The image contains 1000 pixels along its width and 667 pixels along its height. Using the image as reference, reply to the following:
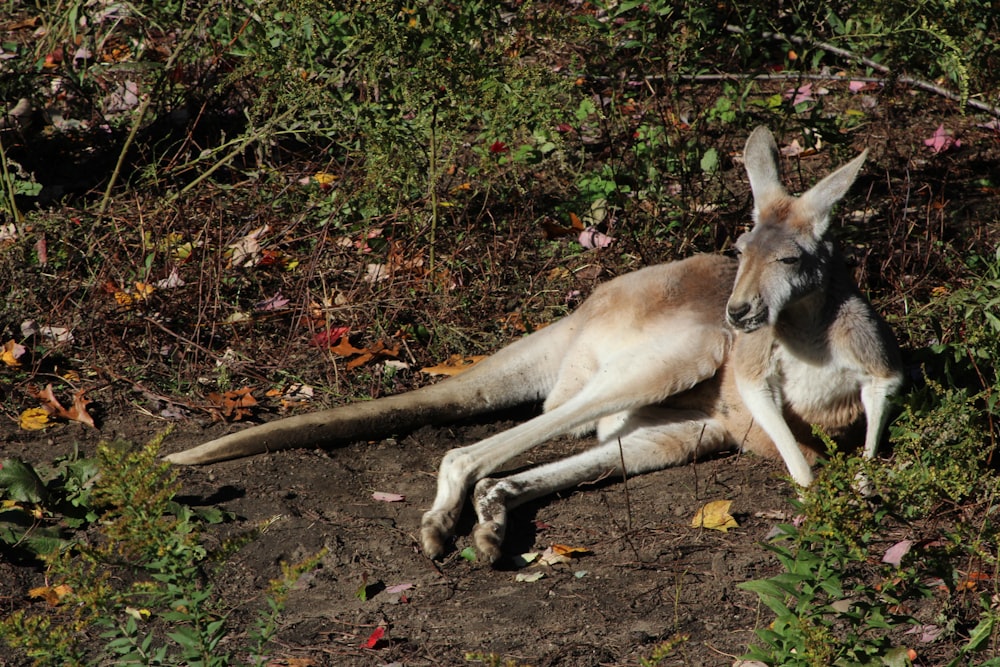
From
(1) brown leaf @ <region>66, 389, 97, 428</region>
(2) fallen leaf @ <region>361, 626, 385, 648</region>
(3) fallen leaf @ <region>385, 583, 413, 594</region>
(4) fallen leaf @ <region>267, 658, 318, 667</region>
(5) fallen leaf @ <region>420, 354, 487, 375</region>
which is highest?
(4) fallen leaf @ <region>267, 658, 318, 667</region>

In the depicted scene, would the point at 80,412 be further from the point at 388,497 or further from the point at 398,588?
the point at 398,588

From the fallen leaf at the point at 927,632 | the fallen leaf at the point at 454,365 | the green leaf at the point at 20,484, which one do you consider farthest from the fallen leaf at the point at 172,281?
the fallen leaf at the point at 927,632

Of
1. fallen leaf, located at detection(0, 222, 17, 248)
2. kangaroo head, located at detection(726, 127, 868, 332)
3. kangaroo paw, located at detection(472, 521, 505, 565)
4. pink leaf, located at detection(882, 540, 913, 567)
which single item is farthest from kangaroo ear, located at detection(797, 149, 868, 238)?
fallen leaf, located at detection(0, 222, 17, 248)

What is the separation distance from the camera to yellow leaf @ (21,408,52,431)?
425 cm

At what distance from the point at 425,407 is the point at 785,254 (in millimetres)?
1560

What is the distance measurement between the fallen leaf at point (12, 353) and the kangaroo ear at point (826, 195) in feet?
11.0

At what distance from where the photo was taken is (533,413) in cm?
463

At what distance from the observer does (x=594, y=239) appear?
5.52m

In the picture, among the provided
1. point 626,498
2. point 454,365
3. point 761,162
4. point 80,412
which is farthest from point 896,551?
point 80,412

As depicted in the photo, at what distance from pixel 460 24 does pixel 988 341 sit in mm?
2566

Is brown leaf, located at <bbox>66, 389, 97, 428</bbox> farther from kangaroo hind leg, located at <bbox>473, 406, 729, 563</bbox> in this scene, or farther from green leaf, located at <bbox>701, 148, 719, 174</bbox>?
green leaf, located at <bbox>701, 148, 719, 174</bbox>

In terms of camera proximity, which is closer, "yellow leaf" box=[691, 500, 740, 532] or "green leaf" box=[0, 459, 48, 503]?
"green leaf" box=[0, 459, 48, 503]

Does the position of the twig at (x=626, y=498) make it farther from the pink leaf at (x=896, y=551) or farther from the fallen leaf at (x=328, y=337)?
the fallen leaf at (x=328, y=337)

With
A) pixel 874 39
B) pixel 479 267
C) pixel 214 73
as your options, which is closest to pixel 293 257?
pixel 479 267
